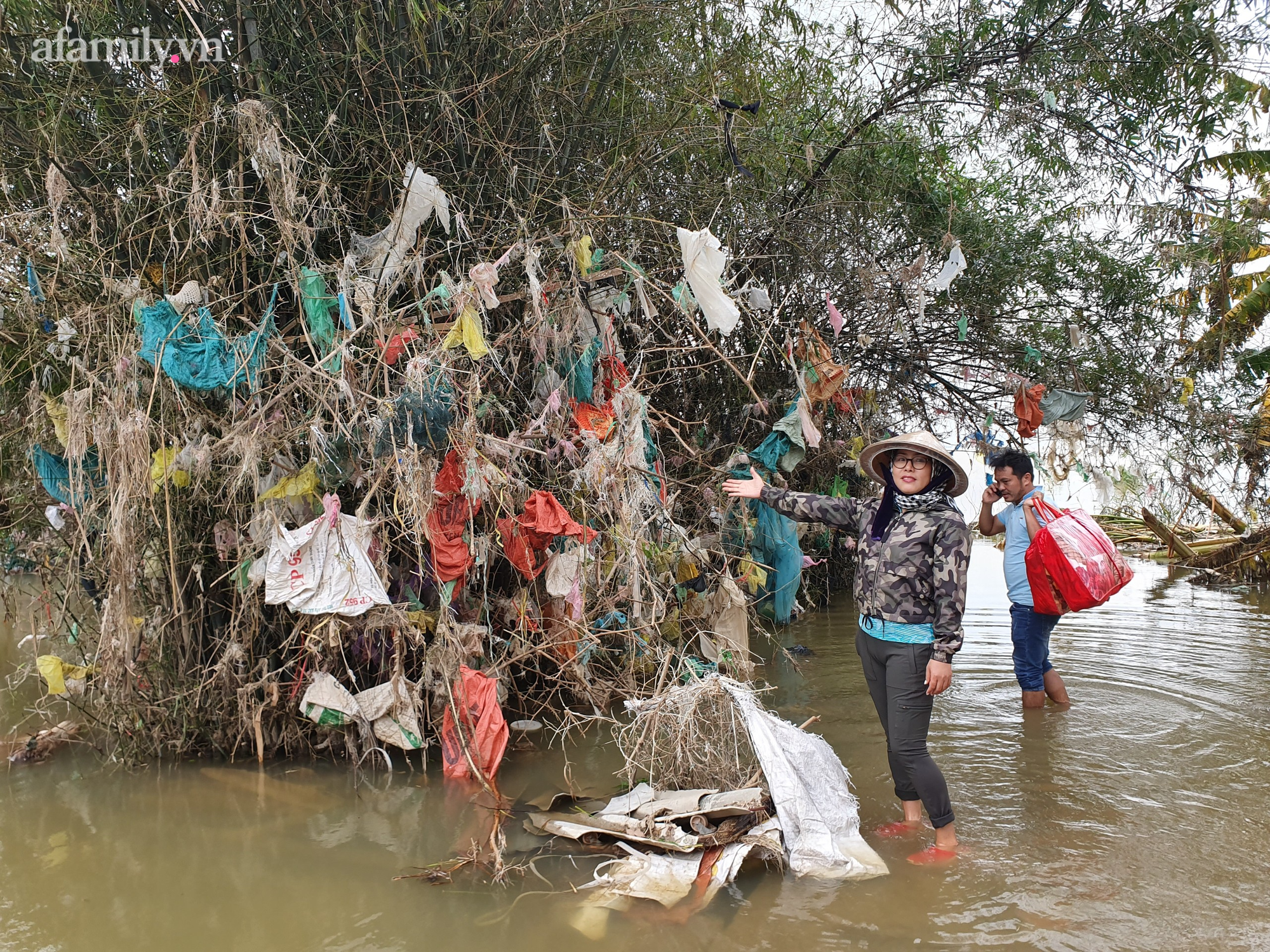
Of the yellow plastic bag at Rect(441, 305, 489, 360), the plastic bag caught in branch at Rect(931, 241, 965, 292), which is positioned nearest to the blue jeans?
the plastic bag caught in branch at Rect(931, 241, 965, 292)

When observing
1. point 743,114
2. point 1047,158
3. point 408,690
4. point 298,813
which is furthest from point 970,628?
point 298,813

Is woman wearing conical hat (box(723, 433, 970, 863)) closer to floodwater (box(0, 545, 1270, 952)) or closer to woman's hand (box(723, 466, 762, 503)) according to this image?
floodwater (box(0, 545, 1270, 952))

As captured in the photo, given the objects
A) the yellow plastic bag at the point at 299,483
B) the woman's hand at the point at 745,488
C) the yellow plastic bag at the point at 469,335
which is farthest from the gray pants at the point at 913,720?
the yellow plastic bag at the point at 299,483

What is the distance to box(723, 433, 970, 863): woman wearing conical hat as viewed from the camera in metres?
3.10

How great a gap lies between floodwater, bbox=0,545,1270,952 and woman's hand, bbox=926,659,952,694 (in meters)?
0.65

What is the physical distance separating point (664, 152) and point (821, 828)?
3.74m

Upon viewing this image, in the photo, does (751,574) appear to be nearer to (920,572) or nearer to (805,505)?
(805,505)

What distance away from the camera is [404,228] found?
407 cm

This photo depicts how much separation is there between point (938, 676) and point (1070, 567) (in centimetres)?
177

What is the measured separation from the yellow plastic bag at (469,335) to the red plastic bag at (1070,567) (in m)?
3.04

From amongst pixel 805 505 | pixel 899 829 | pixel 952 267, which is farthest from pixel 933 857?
pixel 952 267

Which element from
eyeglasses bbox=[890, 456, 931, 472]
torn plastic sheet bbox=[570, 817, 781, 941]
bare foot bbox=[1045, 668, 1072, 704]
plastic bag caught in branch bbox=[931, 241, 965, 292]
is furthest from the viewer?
plastic bag caught in branch bbox=[931, 241, 965, 292]

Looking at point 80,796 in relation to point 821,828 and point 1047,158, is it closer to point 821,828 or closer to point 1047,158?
point 821,828

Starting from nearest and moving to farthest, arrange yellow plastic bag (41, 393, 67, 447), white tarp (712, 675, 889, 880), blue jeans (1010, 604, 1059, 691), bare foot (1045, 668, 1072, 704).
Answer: white tarp (712, 675, 889, 880), yellow plastic bag (41, 393, 67, 447), blue jeans (1010, 604, 1059, 691), bare foot (1045, 668, 1072, 704)
